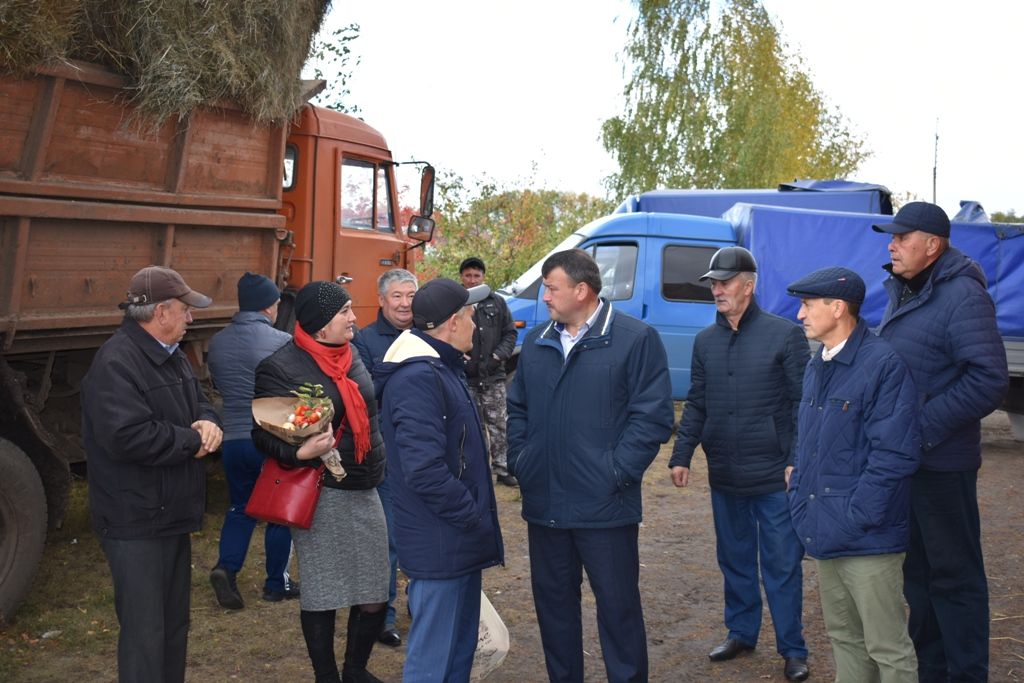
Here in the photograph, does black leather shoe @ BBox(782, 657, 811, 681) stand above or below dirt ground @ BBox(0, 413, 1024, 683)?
above

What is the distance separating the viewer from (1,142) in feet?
16.1

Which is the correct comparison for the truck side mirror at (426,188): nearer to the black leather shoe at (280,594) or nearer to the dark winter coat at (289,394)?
the black leather shoe at (280,594)

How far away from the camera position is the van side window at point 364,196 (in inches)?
318

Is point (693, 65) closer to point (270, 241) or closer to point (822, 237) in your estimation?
point (822, 237)

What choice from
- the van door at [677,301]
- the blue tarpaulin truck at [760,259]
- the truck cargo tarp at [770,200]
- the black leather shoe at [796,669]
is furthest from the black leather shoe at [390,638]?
the truck cargo tarp at [770,200]

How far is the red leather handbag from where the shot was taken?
4.19 m

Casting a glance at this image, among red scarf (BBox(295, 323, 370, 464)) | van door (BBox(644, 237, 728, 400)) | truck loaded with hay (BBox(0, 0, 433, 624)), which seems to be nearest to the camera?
red scarf (BBox(295, 323, 370, 464))

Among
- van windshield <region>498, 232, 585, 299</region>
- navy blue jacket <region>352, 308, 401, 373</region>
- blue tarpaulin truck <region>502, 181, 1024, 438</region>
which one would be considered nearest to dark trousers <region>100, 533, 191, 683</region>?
navy blue jacket <region>352, 308, 401, 373</region>

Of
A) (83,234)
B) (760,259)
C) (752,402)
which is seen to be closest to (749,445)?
Result: (752,402)

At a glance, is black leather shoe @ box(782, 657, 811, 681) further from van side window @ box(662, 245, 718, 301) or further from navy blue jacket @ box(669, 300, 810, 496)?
van side window @ box(662, 245, 718, 301)

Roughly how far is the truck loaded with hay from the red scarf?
1.78 meters

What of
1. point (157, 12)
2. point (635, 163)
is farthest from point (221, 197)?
point (635, 163)

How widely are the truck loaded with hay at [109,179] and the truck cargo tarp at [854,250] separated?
642 centimetres

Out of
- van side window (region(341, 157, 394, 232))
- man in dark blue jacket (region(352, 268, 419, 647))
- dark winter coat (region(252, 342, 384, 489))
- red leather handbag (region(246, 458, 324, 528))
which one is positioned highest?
van side window (region(341, 157, 394, 232))
